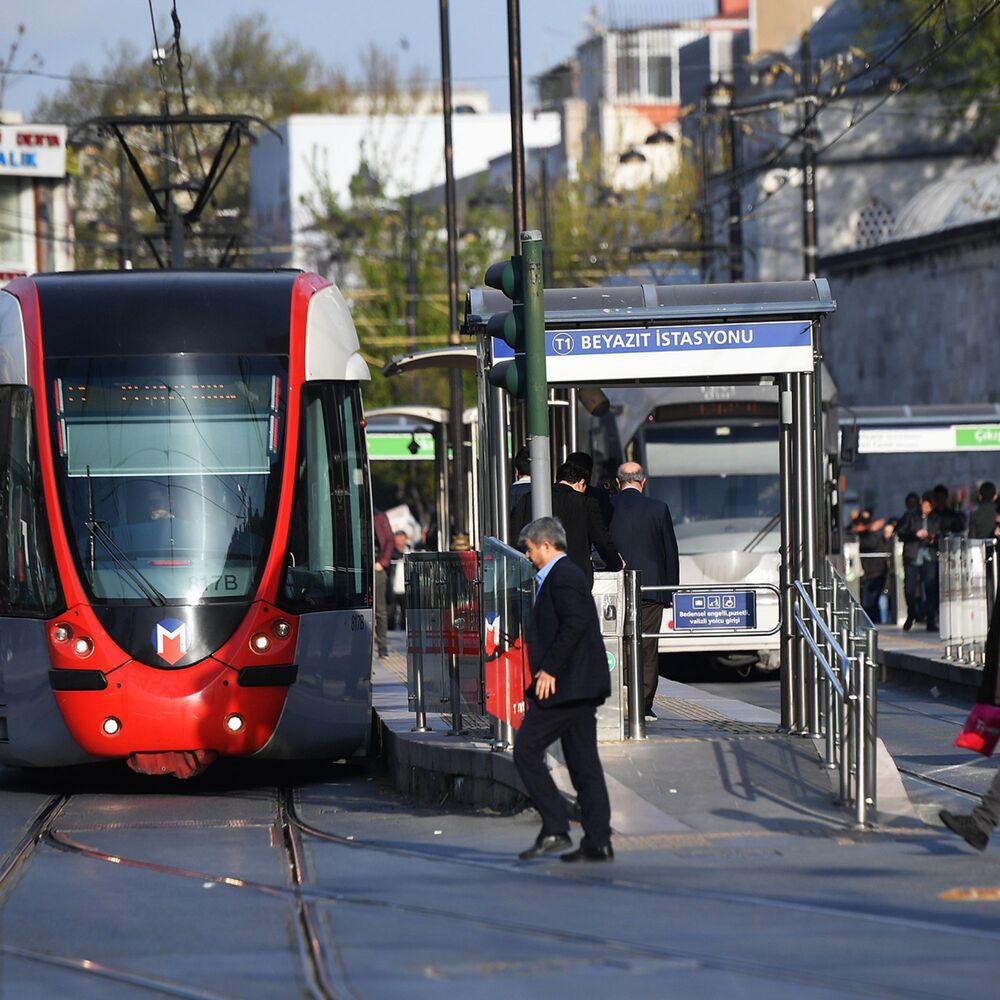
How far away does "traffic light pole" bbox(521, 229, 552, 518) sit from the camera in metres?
12.6

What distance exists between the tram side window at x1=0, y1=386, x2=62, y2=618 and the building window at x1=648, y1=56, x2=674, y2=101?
99.1 meters

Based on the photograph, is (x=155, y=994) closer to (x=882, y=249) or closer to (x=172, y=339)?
(x=172, y=339)

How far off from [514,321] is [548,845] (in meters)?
3.51

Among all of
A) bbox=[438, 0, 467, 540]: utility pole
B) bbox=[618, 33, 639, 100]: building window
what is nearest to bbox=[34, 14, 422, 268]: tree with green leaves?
bbox=[618, 33, 639, 100]: building window

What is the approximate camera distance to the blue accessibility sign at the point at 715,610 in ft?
46.3

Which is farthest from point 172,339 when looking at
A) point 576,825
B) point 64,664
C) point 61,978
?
point 61,978

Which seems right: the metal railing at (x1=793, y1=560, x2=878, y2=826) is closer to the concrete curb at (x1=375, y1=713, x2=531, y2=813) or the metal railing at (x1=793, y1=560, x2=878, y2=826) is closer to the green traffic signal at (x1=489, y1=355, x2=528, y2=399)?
the concrete curb at (x1=375, y1=713, x2=531, y2=813)

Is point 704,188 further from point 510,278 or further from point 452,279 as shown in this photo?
point 510,278

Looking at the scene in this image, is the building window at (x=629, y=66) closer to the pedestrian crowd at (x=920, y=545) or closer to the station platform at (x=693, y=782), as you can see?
the pedestrian crowd at (x=920, y=545)

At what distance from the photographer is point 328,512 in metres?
14.6

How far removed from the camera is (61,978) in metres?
7.91

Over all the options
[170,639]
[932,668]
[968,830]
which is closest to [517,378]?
[170,639]

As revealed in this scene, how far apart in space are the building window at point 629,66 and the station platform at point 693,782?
96.5 meters

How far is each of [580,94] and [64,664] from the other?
99.1 metres
